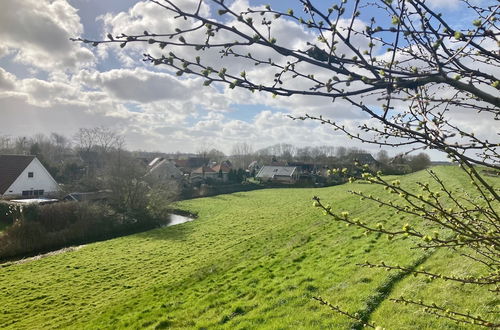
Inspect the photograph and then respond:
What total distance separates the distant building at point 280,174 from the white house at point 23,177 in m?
42.6

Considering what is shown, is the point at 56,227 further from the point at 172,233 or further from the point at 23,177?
the point at 23,177

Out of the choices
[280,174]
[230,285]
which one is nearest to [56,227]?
[230,285]

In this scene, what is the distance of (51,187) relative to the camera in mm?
39281

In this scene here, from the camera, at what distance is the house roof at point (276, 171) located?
72.5m

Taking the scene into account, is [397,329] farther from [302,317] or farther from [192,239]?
[192,239]

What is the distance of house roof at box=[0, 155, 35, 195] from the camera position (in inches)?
1372

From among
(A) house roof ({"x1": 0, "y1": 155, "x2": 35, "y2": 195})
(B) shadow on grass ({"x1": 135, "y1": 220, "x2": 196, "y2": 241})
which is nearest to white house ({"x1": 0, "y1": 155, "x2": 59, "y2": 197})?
(A) house roof ({"x1": 0, "y1": 155, "x2": 35, "y2": 195})

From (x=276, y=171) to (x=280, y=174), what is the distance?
155 cm

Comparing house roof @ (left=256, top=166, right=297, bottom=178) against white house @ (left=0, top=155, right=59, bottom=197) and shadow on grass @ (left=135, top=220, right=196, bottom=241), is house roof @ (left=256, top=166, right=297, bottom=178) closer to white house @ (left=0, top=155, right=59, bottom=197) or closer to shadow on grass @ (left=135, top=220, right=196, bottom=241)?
white house @ (left=0, top=155, right=59, bottom=197)

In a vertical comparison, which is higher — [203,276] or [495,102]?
[495,102]

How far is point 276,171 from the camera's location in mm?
73812

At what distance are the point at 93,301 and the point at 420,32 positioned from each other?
1459 cm

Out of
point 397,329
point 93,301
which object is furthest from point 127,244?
point 397,329

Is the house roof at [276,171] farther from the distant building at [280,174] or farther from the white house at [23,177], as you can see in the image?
the white house at [23,177]
